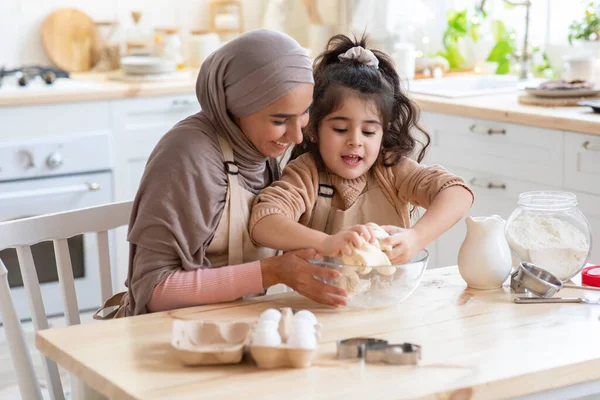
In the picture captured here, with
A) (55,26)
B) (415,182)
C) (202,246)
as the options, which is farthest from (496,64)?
(202,246)

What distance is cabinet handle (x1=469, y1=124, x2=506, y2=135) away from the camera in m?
3.10

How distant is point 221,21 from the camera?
14.8 feet

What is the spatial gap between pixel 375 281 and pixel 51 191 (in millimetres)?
2301

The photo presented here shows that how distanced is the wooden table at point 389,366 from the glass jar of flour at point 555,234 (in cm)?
13

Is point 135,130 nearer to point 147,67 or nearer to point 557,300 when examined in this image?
point 147,67

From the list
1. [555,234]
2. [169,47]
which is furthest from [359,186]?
[169,47]

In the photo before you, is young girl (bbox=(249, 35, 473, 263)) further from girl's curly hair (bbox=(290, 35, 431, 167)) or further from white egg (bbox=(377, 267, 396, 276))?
white egg (bbox=(377, 267, 396, 276))

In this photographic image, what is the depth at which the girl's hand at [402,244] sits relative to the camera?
1.61 metres

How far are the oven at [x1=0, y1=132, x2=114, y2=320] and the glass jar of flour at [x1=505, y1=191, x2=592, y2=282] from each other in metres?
2.28

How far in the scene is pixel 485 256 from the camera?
1644mm

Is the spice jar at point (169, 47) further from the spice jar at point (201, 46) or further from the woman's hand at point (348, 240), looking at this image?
the woman's hand at point (348, 240)

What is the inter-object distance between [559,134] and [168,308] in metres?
1.69

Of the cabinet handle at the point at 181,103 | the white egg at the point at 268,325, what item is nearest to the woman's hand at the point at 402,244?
the white egg at the point at 268,325

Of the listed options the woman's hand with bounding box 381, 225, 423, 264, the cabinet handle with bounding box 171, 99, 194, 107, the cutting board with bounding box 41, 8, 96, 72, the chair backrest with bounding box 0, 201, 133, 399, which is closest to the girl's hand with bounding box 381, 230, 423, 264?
the woman's hand with bounding box 381, 225, 423, 264
